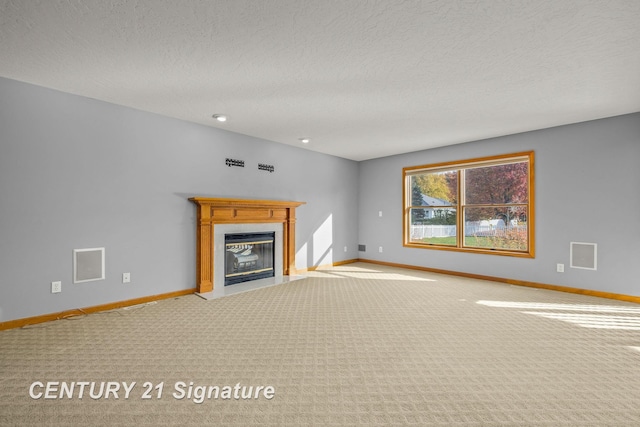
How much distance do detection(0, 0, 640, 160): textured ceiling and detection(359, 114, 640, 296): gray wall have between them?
0.44 metres

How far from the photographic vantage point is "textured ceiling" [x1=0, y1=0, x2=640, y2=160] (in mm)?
2002

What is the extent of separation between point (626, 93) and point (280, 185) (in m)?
4.79

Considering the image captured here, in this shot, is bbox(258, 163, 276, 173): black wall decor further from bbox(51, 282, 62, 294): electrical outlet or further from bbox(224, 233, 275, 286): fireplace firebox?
bbox(51, 282, 62, 294): electrical outlet

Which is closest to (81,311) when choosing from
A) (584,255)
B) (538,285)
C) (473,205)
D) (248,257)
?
(248,257)

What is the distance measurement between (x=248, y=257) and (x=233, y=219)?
747 mm

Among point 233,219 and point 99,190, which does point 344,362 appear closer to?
point 233,219

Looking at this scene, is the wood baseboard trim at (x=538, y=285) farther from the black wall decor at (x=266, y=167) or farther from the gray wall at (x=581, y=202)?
the black wall decor at (x=266, y=167)

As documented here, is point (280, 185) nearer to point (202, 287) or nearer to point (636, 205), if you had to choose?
point (202, 287)

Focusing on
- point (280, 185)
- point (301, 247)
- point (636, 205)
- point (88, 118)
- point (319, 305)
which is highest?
point (88, 118)

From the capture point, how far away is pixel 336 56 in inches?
101

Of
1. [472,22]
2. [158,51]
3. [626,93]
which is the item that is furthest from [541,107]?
[158,51]

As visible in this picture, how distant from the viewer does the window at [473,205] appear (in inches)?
199

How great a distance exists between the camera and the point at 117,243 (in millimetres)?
3721

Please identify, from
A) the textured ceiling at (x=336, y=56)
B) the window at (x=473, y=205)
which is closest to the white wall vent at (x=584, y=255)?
the window at (x=473, y=205)
